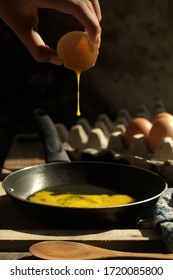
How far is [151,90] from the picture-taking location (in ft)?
7.09

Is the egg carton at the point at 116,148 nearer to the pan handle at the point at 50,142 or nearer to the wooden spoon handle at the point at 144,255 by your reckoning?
the pan handle at the point at 50,142

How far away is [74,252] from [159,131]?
660 millimetres

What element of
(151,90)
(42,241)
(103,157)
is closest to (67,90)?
(151,90)

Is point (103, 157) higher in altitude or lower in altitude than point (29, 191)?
lower

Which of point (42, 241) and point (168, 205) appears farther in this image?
point (168, 205)

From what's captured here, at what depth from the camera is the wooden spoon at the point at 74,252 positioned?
95 centimetres

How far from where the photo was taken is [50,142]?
1535 millimetres

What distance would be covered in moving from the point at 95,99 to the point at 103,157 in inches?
25.2

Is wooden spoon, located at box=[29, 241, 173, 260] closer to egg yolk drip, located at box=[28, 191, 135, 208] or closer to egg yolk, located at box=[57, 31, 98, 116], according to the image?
egg yolk drip, located at box=[28, 191, 135, 208]

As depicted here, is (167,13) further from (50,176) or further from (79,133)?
(50,176)

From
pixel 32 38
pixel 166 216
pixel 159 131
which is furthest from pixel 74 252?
pixel 159 131

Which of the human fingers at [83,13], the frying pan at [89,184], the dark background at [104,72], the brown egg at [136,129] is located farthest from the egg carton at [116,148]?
the human fingers at [83,13]

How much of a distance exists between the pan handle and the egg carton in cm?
9

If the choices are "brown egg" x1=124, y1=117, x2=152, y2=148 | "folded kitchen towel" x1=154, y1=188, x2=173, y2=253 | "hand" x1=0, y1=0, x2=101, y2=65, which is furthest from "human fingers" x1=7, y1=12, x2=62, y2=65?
"brown egg" x1=124, y1=117, x2=152, y2=148
